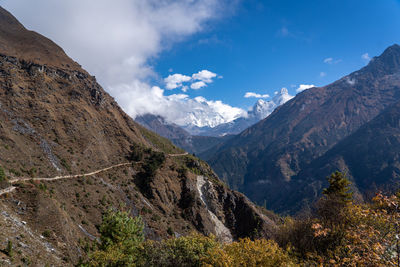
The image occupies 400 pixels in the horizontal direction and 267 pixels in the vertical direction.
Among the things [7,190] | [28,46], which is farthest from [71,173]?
[28,46]

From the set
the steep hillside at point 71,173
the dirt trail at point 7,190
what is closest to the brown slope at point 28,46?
the steep hillside at point 71,173

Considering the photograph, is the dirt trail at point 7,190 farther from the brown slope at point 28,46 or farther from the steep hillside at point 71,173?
the brown slope at point 28,46

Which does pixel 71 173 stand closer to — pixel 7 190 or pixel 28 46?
pixel 7 190

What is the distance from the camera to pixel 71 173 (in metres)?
49.3

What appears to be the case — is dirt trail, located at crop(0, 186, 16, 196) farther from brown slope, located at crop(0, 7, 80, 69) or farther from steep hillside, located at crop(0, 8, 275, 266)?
brown slope, located at crop(0, 7, 80, 69)

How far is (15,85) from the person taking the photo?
6009 centimetres

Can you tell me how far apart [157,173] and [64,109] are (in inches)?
1259

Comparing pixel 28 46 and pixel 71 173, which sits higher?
pixel 28 46

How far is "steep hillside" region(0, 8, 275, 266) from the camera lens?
94.2 ft

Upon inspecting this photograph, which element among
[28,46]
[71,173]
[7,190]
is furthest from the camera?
[28,46]

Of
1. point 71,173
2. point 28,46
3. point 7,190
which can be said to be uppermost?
point 28,46

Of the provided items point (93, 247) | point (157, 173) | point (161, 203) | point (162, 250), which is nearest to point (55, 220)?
point (93, 247)

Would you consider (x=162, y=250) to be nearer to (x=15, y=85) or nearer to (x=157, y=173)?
(x=157, y=173)

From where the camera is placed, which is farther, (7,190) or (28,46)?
(28,46)
